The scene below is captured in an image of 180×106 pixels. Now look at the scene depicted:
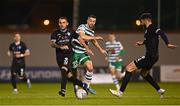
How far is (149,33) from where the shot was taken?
20188 mm

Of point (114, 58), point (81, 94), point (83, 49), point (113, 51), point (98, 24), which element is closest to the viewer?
point (81, 94)

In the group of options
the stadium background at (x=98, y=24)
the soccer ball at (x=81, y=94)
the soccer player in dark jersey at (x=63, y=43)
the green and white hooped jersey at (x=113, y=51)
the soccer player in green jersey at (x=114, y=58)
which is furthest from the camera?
the stadium background at (x=98, y=24)

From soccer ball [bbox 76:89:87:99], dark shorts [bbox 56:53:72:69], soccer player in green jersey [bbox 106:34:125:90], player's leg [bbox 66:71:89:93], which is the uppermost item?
dark shorts [bbox 56:53:72:69]

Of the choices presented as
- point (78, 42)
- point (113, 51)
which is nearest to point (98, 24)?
point (113, 51)

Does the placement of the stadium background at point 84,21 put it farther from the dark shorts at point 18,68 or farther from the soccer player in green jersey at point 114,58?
the dark shorts at point 18,68

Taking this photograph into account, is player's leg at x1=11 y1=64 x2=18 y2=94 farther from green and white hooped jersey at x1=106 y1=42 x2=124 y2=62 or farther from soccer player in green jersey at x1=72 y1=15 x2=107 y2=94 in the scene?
soccer player in green jersey at x1=72 y1=15 x2=107 y2=94

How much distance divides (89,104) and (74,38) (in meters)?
3.62

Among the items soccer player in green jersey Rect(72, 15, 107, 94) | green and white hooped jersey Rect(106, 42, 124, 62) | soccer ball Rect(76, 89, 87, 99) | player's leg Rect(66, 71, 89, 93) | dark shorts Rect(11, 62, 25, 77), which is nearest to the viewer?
soccer ball Rect(76, 89, 87, 99)

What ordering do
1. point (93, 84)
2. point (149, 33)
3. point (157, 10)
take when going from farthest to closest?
point (157, 10), point (93, 84), point (149, 33)

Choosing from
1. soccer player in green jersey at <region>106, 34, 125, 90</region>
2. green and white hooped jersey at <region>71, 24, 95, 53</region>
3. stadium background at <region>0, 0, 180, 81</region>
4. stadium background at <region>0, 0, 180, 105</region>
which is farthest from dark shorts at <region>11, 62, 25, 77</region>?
stadium background at <region>0, 0, 180, 81</region>

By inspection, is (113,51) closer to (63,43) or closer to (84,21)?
(84,21)

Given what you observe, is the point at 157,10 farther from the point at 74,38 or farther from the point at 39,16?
the point at 74,38

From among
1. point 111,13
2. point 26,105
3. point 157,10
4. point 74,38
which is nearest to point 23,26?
point 111,13

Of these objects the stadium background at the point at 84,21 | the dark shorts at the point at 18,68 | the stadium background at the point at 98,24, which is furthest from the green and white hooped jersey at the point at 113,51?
the stadium background at the point at 84,21
